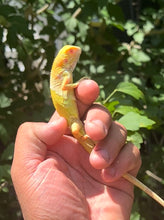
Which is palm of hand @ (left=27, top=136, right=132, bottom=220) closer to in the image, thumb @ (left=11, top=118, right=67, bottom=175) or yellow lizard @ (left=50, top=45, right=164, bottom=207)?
thumb @ (left=11, top=118, right=67, bottom=175)

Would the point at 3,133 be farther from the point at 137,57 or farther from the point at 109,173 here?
the point at 137,57

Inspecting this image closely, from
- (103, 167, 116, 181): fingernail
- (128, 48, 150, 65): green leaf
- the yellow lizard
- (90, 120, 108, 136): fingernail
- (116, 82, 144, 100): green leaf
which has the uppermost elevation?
the yellow lizard

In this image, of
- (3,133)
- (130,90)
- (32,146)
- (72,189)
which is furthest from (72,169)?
(3,133)

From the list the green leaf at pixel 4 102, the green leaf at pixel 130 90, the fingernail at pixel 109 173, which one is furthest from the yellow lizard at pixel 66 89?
the green leaf at pixel 4 102

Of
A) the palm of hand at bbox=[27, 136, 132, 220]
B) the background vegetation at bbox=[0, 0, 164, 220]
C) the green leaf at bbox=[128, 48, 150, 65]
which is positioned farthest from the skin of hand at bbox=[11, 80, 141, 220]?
the green leaf at bbox=[128, 48, 150, 65]

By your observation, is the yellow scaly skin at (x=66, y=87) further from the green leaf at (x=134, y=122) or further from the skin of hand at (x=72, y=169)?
the green leaf at (x=134, y=122)

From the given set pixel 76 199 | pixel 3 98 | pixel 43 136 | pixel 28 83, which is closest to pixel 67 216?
pixel 76 199
